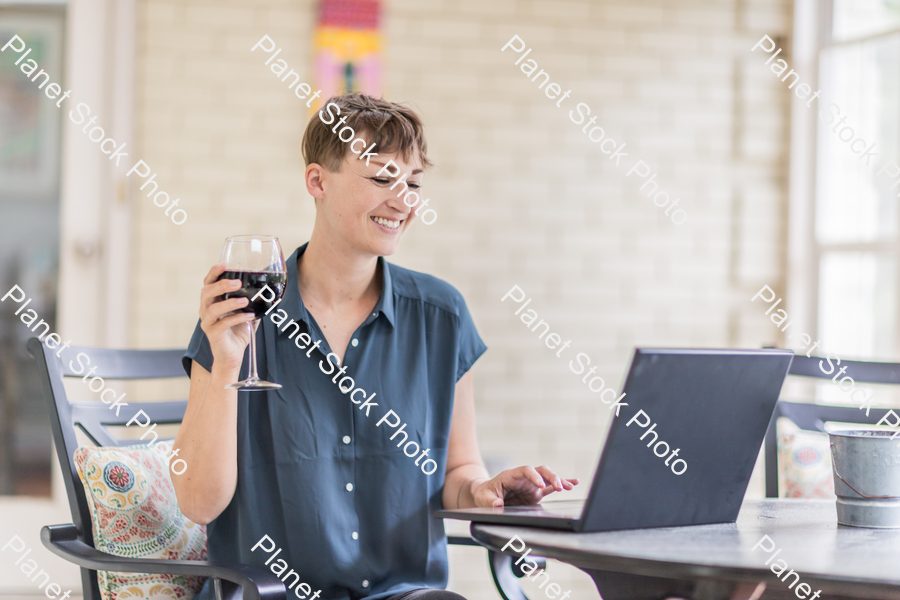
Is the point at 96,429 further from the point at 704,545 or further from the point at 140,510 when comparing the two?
the point at 704,545

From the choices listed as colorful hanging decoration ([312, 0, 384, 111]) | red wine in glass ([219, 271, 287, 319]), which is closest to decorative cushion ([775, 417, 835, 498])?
red wine in glass ([219, 271, 287, 319])

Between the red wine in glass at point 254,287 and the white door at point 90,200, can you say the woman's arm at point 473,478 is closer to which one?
the red wine in glass at point 254,287

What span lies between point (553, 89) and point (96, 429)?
2363 mm

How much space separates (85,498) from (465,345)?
2.65 feet

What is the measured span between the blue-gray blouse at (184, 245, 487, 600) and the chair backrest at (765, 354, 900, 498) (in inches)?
38.0

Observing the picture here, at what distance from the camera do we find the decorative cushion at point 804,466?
2184 millimetres

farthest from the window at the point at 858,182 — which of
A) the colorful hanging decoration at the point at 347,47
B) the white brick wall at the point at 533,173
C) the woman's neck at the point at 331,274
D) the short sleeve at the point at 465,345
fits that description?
the woman's neck at the point at 331,274

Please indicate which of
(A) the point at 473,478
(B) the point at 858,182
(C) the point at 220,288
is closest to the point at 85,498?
(C) the point at 220,288

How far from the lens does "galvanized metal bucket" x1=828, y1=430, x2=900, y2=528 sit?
1.21 metres

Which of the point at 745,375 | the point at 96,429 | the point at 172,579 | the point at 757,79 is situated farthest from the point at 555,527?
the point at 757,79

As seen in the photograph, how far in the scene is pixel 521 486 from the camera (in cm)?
142

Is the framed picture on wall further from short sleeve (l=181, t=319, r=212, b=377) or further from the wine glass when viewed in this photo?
the wine glass

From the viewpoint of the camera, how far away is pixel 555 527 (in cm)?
113

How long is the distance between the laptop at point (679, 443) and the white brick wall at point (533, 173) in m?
2.21
